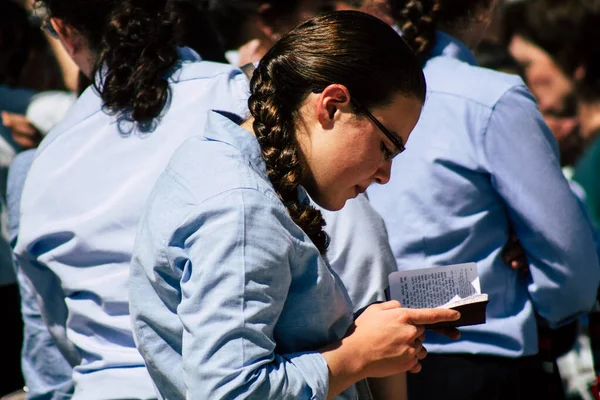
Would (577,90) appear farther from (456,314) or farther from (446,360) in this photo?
(456,314)

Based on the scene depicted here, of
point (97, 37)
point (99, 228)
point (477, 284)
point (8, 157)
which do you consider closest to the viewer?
point (477, 284)

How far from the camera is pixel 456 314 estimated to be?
1.74 metres

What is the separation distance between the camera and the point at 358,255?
6.42ft

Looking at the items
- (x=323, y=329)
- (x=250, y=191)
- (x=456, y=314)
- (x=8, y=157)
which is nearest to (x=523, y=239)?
(x=456, y=314)

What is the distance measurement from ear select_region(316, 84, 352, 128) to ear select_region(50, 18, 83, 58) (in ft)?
2.97

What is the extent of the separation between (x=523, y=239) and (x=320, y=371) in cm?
96

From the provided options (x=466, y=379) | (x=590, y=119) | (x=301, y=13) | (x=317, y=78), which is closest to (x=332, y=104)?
(x=317, y=78)

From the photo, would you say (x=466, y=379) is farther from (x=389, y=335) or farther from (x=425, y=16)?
(x=425, y=16)

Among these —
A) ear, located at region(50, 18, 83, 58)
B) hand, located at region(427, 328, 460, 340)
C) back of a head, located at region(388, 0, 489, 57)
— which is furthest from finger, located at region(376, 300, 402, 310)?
ear, located at region(50, 18, 83, 58)

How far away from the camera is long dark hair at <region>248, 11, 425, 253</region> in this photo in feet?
5.35

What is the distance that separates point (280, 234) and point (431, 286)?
50 cm

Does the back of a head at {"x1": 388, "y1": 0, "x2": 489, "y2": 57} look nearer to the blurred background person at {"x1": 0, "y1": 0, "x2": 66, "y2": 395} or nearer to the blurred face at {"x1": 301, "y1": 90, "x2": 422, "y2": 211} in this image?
the blurred face at {"x1": 301, "y1": 90, "x2": 422, "y2": 211}

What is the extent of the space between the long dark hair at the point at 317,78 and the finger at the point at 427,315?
0.22m

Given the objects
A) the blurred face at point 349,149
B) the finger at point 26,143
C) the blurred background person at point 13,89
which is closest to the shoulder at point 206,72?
the blurred face at point 349,149
